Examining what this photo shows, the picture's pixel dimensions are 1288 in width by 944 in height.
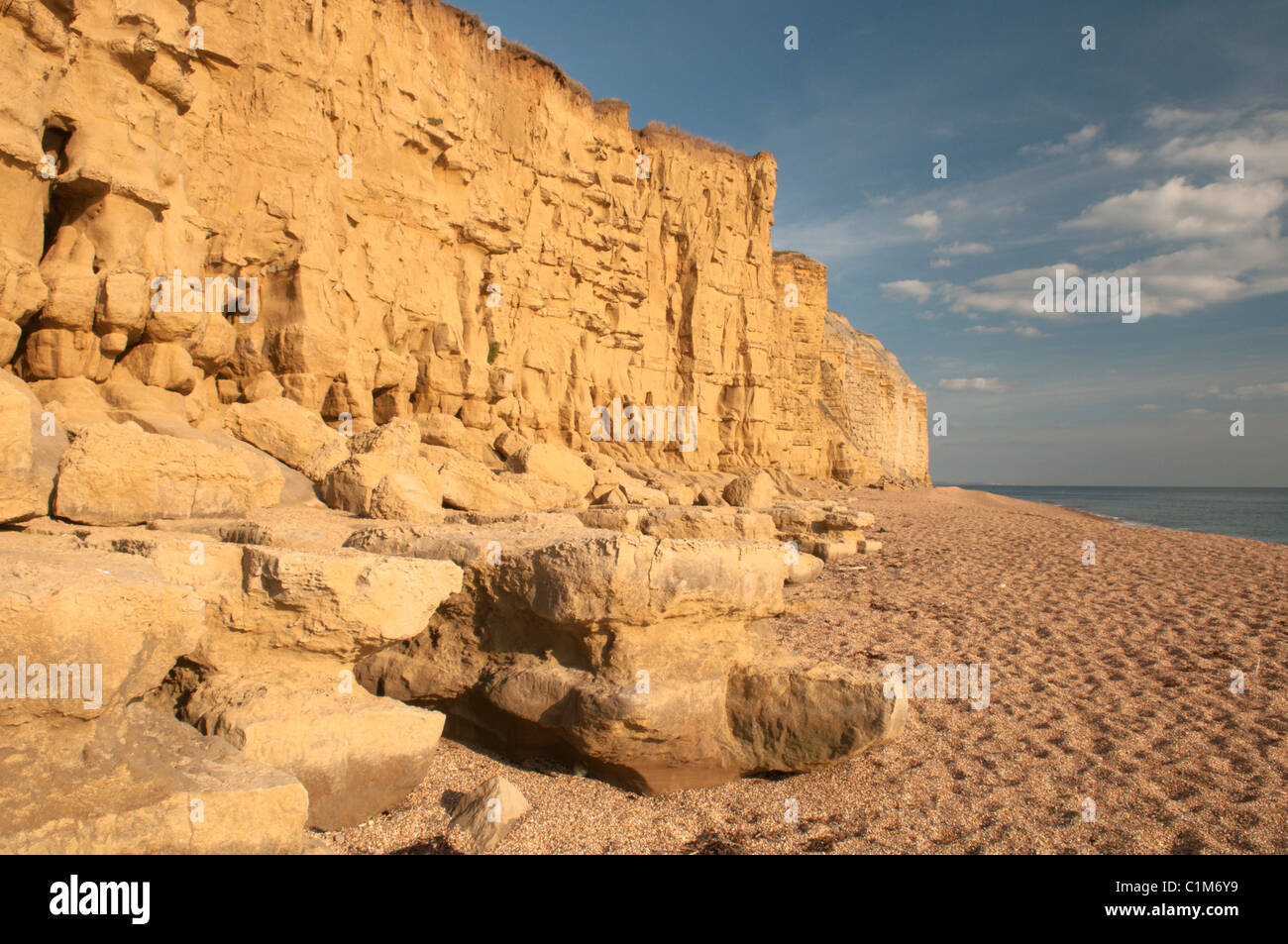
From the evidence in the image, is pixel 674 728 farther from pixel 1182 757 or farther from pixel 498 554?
pixel 1182 757

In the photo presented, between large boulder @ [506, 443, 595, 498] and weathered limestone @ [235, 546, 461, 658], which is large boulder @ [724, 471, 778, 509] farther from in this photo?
weathered limestone @ [235, 546, 461, 658]

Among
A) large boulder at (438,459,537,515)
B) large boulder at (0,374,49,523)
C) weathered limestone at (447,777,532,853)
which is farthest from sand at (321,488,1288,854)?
large boulder at (438,459,537,515)

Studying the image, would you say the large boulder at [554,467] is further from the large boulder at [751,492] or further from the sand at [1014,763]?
the sand at [1014,763]

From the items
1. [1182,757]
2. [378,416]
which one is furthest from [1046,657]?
[378,416]

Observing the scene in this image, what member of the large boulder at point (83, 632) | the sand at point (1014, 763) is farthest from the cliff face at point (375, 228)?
the sand at point (1014, 763)

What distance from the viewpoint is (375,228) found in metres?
11.7

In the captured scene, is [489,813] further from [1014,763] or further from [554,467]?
[554,467]

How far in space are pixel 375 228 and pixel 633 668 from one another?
34.7ft

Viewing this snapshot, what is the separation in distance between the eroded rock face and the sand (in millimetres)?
168

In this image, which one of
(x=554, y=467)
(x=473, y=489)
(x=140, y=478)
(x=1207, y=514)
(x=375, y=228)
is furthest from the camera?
(x=1207, y=514)

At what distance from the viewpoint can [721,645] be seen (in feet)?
12.0

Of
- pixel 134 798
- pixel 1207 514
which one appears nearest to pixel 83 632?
pixel 134 798

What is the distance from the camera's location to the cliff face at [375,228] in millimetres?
7078

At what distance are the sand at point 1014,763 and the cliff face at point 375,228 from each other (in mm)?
6565
